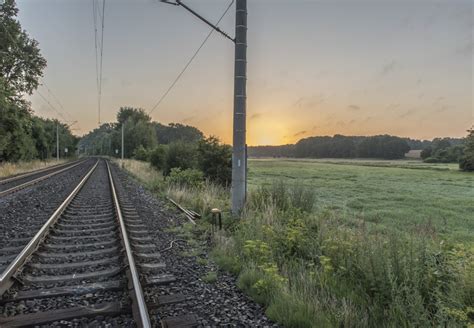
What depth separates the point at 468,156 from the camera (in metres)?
68.4

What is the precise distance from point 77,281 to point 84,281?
9 cm

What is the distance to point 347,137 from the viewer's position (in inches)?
6024

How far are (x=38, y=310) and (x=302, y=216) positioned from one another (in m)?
5.95

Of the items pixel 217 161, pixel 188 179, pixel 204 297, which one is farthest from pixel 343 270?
pixel 217 161

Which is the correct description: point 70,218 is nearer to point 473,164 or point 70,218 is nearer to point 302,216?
point 302,216

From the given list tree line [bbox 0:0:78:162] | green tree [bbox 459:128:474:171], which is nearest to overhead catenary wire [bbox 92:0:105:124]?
tree line [bbox 0:0:78:162]

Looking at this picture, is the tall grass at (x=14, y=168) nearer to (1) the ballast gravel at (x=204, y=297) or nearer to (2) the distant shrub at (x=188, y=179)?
(2) the distant shrub at (x=188, y=179)

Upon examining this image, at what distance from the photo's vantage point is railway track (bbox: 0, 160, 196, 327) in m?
3.69

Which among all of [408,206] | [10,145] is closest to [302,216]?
[408,206]

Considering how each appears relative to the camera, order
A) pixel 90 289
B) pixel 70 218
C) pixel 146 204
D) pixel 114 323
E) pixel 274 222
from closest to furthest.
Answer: pixel 114 323, pixel 90 289, pixel 274 222, pixel 70 218, pixel 146 204

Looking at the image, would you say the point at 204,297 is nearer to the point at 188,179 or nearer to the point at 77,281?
the point at 77,281

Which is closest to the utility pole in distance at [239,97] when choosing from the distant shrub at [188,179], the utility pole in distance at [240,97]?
the utility pole in distance at [240,97]

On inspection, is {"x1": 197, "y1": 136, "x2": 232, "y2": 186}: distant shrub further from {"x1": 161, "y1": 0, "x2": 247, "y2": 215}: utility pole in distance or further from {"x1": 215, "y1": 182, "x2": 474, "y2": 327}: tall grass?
{"x1": 215, "y1": 182, "x2": 474, "y2": 327}: tall grass

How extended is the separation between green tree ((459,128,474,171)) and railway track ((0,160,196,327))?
7791 cm
